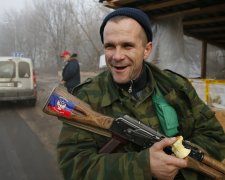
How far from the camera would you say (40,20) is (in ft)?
169

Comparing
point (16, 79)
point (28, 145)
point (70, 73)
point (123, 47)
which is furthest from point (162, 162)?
point (16, 79)

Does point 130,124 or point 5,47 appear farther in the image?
point 5,47

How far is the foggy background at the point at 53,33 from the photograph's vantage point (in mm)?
40094

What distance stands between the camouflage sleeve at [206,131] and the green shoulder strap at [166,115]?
0.40 ft

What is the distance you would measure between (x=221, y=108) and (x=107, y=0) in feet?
6.82

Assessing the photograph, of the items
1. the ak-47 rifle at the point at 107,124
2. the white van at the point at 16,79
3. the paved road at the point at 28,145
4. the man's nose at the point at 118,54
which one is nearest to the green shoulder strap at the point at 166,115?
the ak-47 rifle at the point at 107,124

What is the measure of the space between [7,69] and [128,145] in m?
9.05

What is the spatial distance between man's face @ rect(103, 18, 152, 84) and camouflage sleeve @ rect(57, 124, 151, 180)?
386 mm

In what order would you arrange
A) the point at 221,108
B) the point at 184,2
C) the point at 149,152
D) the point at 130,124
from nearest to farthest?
the point at 149,152, the point at 130,124, the point at 221,108, the point at 184,2

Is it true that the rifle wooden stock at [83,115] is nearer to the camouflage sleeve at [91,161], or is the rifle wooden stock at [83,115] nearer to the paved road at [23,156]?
the camouflage sleeve at [91,161]

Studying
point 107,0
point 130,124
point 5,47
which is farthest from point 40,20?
point 130,124

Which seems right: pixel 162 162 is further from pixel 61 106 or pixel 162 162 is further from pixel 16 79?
pixel 16 79

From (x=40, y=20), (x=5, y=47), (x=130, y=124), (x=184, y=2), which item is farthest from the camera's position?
(x=5, y=47)

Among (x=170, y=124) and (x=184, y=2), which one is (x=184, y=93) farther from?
(x=184, y=2)
